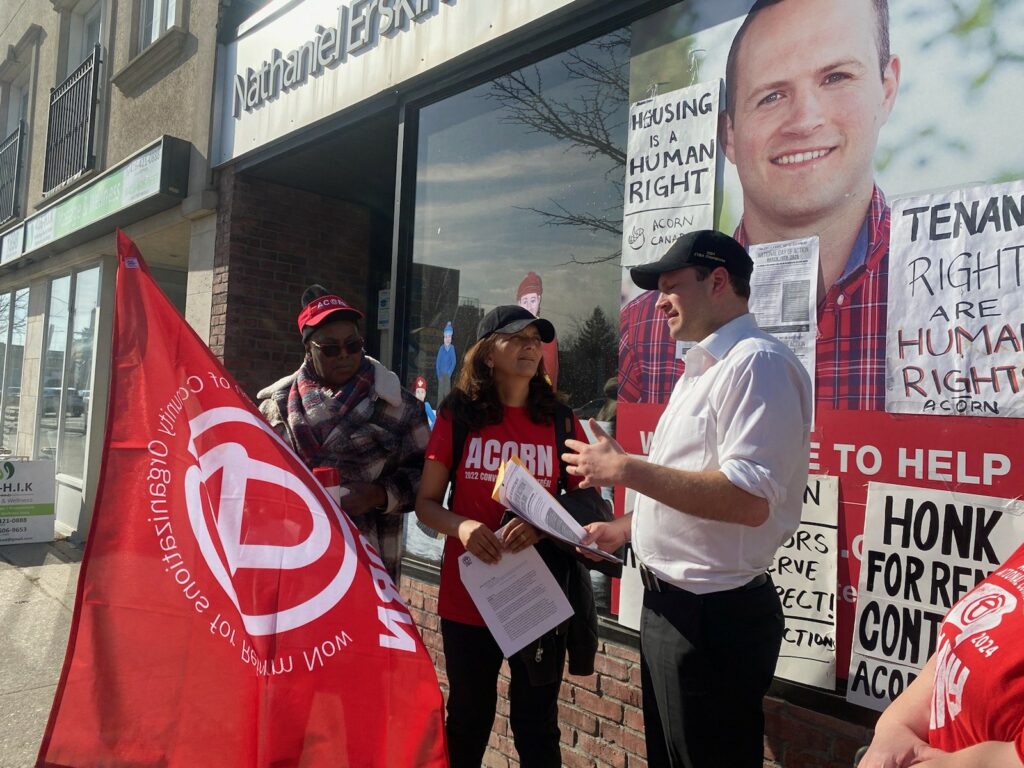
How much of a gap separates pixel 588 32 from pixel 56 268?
9047mm

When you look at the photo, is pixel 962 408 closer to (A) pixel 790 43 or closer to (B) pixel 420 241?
(A) pixel 790 43

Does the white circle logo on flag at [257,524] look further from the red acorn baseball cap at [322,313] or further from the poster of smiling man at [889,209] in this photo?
the poster of smiling man at [889,209]

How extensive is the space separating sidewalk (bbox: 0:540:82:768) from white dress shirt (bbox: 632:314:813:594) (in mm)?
3294

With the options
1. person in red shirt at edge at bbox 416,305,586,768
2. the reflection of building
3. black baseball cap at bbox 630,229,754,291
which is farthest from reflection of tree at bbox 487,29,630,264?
the reflection of building

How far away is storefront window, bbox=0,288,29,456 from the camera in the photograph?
453 inches

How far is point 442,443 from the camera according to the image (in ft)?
8.95

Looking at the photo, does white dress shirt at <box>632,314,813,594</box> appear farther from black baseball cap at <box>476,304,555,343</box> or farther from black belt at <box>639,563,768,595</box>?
black baseball cap at <box>476,304,555,343</box>

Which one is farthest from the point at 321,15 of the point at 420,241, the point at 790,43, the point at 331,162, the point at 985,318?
the point at 985,318

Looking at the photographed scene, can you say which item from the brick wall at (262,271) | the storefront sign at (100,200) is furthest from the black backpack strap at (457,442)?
the storefront sign at (100,200)

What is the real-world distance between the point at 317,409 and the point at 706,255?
1.47 meters

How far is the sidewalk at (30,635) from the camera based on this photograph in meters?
3.86

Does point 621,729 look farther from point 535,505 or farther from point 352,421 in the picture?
point 352,421

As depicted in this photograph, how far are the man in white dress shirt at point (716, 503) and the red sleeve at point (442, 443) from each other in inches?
29.1

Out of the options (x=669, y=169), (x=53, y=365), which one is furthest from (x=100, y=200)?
(x=669, y=169)
